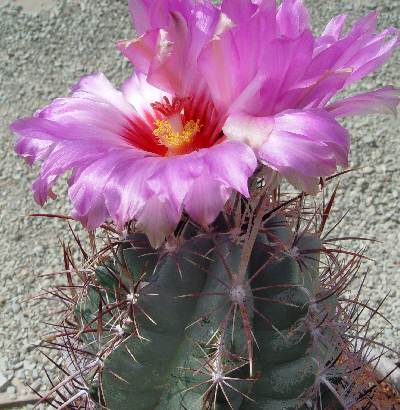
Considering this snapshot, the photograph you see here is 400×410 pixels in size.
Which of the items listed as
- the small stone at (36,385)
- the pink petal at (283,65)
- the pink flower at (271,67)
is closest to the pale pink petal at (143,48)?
the pink flower at (271,67)

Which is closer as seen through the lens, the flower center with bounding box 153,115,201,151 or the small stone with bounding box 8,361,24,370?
the flower center with bounding box 153,115,201,151

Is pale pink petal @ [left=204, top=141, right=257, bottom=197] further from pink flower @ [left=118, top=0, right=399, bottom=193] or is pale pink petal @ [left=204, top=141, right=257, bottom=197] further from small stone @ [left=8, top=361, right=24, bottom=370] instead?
small stone @ [left=8, top=361, right=24, bottom=370]

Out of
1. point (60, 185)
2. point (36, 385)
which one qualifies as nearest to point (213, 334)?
point (36, 385)

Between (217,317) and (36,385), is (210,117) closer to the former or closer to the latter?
(217,317)

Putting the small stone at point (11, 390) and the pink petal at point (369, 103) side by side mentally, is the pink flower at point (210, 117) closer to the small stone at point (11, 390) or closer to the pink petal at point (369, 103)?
the pink petal at point (369, 103)

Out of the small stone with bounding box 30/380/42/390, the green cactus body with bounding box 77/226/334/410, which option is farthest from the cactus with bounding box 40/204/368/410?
the small stone with bounding box 30/380/42/390

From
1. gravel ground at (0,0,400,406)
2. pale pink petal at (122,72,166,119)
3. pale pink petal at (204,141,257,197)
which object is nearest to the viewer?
pale pink petal at (204,141,257,197)
